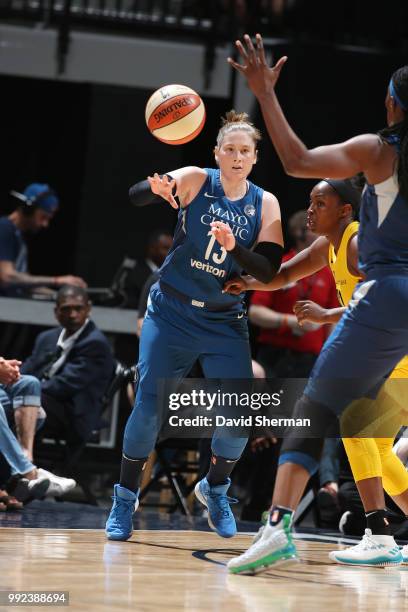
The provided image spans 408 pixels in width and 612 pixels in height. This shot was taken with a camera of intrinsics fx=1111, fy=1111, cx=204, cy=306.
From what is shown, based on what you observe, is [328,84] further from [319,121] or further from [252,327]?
[252,327]

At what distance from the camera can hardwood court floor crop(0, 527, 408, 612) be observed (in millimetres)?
3625

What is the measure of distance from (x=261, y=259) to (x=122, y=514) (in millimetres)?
1404

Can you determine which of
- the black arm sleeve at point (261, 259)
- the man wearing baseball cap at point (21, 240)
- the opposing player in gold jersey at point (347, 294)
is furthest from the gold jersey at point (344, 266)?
the man wearing baseball cap at point (21, 240)

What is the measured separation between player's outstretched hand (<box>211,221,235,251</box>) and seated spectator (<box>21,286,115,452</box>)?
327 cm

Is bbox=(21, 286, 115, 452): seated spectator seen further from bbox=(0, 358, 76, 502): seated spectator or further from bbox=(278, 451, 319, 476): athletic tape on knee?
bbox=(278, 451, 319, 476): athletic tape on knee

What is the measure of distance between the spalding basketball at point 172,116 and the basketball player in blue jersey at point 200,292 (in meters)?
0.27

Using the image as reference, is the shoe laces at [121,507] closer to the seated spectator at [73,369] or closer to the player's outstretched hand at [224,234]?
the player's outstretched hand at [224,234]

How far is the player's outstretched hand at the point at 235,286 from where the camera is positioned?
202 inches

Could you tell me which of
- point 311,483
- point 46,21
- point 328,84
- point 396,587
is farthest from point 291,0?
point 396,587

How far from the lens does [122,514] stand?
17.3ft

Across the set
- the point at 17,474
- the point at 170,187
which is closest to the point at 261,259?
the point at 170,187

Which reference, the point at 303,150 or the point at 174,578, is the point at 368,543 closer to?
the point at 174,578

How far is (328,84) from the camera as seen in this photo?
411 inches

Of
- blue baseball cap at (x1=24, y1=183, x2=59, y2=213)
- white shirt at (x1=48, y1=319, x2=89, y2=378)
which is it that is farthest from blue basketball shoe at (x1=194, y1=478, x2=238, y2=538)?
blue baseball cap at (x1=24, y1=183, x2=59, y2=213)
